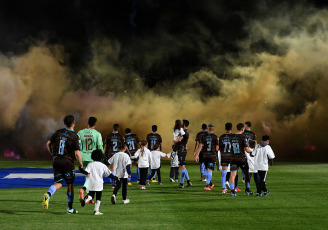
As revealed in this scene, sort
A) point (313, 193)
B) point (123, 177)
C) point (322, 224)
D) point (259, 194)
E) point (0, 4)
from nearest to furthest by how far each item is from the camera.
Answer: point (322, 224), point (123, 177), point (259, 194), point (313, 193), point (0, 4)

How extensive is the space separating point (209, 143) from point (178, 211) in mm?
6154

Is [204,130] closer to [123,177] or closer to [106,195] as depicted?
[106,195]

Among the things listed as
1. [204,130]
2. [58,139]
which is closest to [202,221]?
[58,139]

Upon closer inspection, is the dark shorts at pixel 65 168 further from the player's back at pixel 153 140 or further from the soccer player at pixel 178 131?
the player's back at pixel 153 140

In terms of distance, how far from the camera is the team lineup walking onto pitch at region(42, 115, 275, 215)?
1203 centimetres

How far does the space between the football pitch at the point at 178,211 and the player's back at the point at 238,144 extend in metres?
1.24

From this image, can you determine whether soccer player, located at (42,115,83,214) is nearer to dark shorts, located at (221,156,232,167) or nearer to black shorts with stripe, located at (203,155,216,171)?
dark shorts, located at (221,156,232,167)

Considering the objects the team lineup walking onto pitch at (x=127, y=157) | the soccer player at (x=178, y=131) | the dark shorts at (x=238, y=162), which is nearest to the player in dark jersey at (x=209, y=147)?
the team lineup walking onto pitch at (x=127, y=157)

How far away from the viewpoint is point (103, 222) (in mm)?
10562

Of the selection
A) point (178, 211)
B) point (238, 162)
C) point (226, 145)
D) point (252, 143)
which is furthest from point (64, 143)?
point (252, 143)

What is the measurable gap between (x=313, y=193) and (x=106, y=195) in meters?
6.33

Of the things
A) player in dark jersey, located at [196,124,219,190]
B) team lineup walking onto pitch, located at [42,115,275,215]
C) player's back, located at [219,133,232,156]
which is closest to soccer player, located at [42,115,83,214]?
team lineup walking onto pitch, located at [42,115,275,215]

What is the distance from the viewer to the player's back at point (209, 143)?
18.4 metres

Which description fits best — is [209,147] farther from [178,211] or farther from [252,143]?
A: [178,211]
